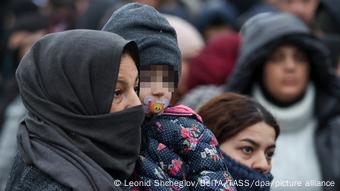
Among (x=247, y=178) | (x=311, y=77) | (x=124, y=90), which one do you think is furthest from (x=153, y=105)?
(x=311, y=77)

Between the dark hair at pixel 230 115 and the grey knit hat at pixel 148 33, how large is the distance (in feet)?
2.01

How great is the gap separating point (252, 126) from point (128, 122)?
1.05m

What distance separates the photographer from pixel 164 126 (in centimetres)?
356

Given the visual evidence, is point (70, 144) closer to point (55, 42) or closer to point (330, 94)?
point (55, 42)

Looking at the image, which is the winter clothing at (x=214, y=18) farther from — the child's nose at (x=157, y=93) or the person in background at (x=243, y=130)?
the child's nose at (x=157, y=93)

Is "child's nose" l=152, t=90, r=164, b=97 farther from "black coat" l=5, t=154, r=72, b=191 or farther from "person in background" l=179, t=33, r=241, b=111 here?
"person in background" l=179, t=33, r=241, b=111

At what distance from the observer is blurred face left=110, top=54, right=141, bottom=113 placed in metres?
3.41

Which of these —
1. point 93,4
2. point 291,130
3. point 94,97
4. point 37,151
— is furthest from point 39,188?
point 93,4

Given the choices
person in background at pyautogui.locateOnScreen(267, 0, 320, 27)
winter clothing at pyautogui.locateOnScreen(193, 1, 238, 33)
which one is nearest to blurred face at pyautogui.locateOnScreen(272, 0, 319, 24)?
person in background at pyautogui.locateOnScreen(267, 0, 320, 27)

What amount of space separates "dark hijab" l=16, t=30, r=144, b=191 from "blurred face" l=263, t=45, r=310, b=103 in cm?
285

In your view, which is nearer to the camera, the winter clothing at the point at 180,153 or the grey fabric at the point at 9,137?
the winter clothing at the point at 180,153

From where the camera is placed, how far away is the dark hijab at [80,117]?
3.32m

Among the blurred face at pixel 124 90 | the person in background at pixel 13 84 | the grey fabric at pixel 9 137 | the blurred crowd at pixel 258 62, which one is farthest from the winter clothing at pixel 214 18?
the blurred face at pixel 124 90

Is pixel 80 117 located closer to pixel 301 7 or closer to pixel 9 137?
pixel 9 137
